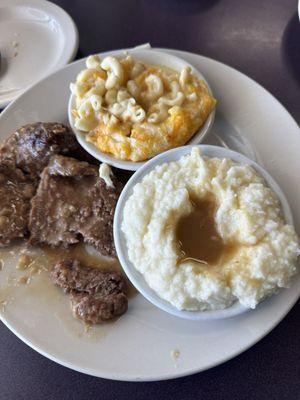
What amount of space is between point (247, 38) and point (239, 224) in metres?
1.92

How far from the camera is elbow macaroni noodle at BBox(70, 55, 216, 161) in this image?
2498mm

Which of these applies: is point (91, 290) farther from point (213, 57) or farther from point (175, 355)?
point (213, 57)

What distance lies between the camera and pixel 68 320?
218 centimetres

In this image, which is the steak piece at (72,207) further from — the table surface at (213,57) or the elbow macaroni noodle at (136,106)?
the table surface at (213,57)

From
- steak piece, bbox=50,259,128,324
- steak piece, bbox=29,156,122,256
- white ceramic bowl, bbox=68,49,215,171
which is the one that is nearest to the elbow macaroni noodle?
white ceramic bowl, bbox=68,49,215,171

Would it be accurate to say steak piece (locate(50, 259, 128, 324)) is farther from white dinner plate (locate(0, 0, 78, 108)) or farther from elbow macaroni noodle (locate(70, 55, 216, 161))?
white dinner plate (locate(0, 0, 78, 108))

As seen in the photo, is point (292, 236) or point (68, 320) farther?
point (68, 320)

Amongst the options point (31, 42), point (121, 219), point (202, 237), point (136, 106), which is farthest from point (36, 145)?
point (31, 42)

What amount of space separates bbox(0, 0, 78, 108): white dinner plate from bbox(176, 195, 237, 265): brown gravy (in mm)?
1653

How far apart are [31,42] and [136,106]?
1.47 m

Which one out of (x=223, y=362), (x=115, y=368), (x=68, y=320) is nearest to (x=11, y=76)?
(x=68, y=320)

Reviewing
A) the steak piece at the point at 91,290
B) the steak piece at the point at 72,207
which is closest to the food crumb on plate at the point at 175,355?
the steak piece at the point at 91,290

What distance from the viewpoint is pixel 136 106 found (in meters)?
2.56

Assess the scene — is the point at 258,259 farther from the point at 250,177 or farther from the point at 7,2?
the point at 7,2
